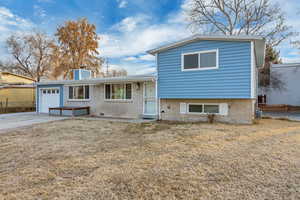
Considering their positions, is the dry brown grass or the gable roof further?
the gable roof

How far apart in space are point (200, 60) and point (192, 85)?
50.7 inches

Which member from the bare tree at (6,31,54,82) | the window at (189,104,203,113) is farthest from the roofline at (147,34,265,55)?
the bare tree at (6,31,54,82)

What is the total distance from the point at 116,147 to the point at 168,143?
1534 millimetres

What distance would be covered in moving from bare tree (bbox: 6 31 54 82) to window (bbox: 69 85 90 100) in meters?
17.1

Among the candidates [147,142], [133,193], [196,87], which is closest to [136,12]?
[196,87]

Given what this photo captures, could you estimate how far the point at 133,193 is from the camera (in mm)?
2508

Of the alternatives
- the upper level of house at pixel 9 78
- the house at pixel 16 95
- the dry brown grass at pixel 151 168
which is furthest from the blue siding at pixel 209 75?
the upper level of house at pixel 9 78

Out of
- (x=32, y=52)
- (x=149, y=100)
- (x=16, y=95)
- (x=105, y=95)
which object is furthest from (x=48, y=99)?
(x=32, y=52)

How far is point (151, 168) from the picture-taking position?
11.0 ft

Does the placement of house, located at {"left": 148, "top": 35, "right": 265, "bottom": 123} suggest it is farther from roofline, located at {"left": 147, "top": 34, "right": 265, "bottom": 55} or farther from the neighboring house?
the neighboring house

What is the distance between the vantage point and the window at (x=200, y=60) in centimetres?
816

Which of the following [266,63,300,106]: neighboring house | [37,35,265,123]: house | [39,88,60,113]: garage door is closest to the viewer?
[37,35,265,123]: house

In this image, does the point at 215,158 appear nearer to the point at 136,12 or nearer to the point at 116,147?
the point at 116,147

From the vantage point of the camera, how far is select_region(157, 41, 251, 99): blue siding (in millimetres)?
7566
